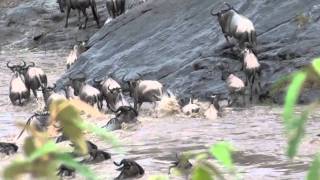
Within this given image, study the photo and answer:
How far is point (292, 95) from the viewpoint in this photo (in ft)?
3.41

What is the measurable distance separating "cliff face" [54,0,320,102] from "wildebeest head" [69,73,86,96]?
0.72ft

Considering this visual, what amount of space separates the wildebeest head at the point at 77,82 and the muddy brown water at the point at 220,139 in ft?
3.55

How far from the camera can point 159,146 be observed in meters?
7.72

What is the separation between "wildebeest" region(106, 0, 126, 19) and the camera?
21188mm

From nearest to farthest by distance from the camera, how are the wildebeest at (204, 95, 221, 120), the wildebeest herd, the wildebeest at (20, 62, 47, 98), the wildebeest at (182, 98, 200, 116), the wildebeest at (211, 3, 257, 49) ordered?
the wildebeest at (204, 95, 221, 120)
the wildebeest at (182, 98, 200, 116)
the wildebeest herd
the wildebeest at (211, 3, 257, 49)
the wildebeest at (20, 62, 47, 98)

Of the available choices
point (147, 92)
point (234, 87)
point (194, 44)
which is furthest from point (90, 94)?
point (234, 87)

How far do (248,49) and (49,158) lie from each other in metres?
10.1

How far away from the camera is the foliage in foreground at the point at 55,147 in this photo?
1.04 meters

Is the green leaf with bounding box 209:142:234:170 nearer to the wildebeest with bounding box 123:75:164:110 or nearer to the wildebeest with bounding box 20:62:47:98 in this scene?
the wildebeest with bounding box 123:75:164:110

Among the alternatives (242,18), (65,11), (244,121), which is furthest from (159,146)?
(65,11)

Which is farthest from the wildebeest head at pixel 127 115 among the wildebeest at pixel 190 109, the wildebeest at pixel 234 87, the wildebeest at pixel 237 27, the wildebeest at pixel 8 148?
the wildebeest at pixel 237 27

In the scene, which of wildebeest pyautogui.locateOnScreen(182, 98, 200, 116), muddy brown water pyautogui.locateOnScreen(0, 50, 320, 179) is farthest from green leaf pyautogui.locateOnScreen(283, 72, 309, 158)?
wildebeest pyautogui.locateOnScreen(182, 98, 200, 116)

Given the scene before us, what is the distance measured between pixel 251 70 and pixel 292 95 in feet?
32.0

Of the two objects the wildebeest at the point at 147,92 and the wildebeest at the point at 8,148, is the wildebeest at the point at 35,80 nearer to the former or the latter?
the wildebeest at the point at 147,92
